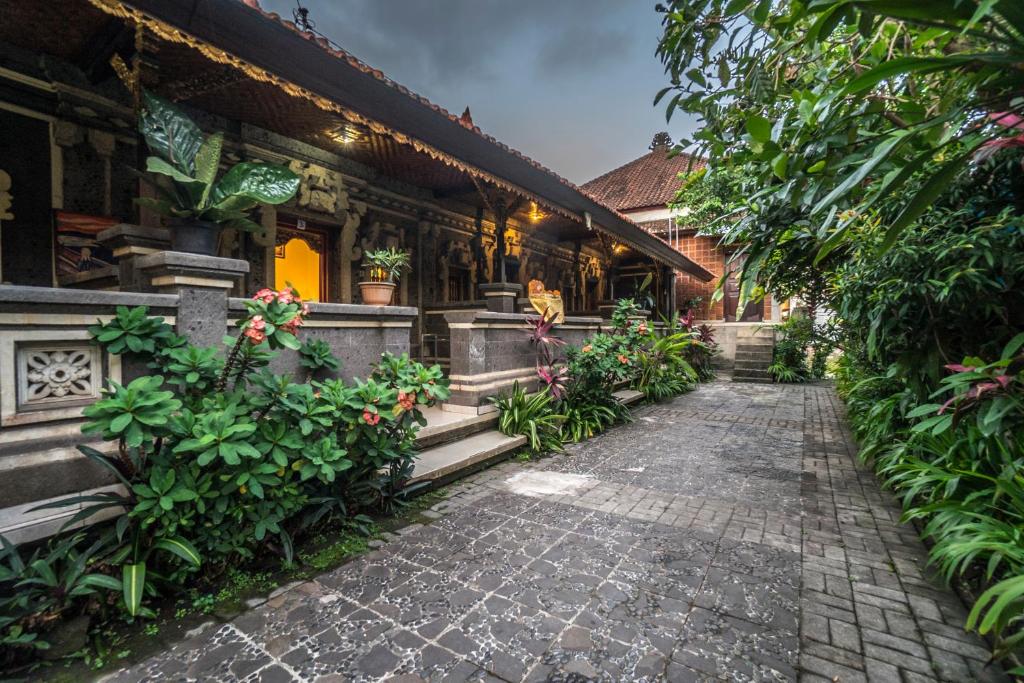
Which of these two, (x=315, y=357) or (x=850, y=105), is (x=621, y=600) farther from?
(x=315, y=357)

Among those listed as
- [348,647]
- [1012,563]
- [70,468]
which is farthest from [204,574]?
[1012,563]

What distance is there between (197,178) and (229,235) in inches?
116

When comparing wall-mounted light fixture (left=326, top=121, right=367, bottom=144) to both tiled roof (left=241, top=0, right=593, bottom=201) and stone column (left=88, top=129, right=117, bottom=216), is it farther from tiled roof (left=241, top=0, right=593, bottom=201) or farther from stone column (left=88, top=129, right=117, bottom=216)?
stone column (left=88, top=129, right=117, bottom=216)

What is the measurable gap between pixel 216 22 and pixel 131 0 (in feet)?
1.54

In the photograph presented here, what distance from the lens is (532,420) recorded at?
17.7 feet

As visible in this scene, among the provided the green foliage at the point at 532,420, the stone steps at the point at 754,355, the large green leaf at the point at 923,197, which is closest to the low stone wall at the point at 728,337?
the stone steps at the point at 754,355

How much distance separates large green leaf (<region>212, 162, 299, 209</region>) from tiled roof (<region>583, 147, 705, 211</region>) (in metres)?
15.7

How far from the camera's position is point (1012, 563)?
6.38 ft

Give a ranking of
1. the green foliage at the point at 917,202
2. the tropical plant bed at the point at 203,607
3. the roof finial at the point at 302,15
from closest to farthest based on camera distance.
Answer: the green foliage at the point at 917,202, the tropical plant bed at the point at 203,607, the roof finial at the point at 302,15

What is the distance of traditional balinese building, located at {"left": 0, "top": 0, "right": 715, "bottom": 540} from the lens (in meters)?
2.39

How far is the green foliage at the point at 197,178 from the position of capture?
2998mm

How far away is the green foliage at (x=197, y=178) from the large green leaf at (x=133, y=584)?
2.11m

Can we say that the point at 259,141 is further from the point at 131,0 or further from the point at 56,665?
the point at 56,665

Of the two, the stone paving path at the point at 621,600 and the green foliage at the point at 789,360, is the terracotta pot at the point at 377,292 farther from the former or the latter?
the green foliage at the point at 789,360
